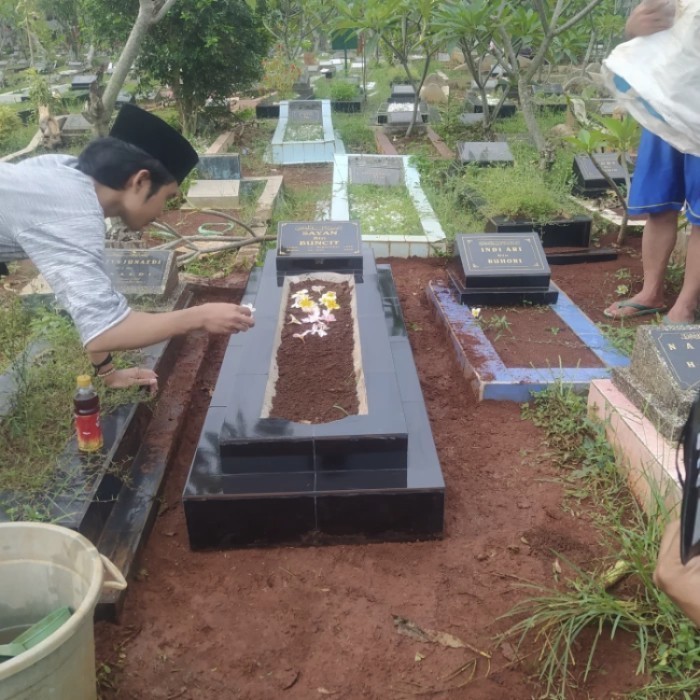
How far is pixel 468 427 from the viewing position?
3189mm

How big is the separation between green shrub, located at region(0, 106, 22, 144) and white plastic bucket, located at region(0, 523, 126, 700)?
380 inches

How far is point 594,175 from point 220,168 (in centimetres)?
383

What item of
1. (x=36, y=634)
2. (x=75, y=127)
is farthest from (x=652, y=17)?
(x=75, y=127)

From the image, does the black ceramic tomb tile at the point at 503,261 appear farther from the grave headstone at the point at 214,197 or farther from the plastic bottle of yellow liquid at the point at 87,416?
the grave headstone at the point at 214,197

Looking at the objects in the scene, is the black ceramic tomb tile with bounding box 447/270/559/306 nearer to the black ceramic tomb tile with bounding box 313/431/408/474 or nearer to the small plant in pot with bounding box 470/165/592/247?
the small plant in pot with bounding box 470/165/592/247

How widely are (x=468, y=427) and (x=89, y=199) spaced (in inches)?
77.4

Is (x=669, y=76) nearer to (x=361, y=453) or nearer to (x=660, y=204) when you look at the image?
(x=660, y=204)

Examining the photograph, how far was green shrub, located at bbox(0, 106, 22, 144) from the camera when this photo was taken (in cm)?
964

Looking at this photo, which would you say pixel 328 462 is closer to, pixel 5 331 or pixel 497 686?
pixel 497 686

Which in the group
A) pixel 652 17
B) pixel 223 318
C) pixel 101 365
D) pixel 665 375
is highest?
pixel 652 17

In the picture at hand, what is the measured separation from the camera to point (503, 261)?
4.25 metres

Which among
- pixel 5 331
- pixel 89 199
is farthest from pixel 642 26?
pixel 5 331

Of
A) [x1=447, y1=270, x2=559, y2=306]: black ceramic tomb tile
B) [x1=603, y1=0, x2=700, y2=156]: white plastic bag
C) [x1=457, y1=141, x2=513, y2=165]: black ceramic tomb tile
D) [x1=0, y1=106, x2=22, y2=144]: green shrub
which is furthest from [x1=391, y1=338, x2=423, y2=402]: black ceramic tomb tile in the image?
[x1=0, y1=106, x2=22, y2=144]: green shrub

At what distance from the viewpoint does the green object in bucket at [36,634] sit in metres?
1.54
